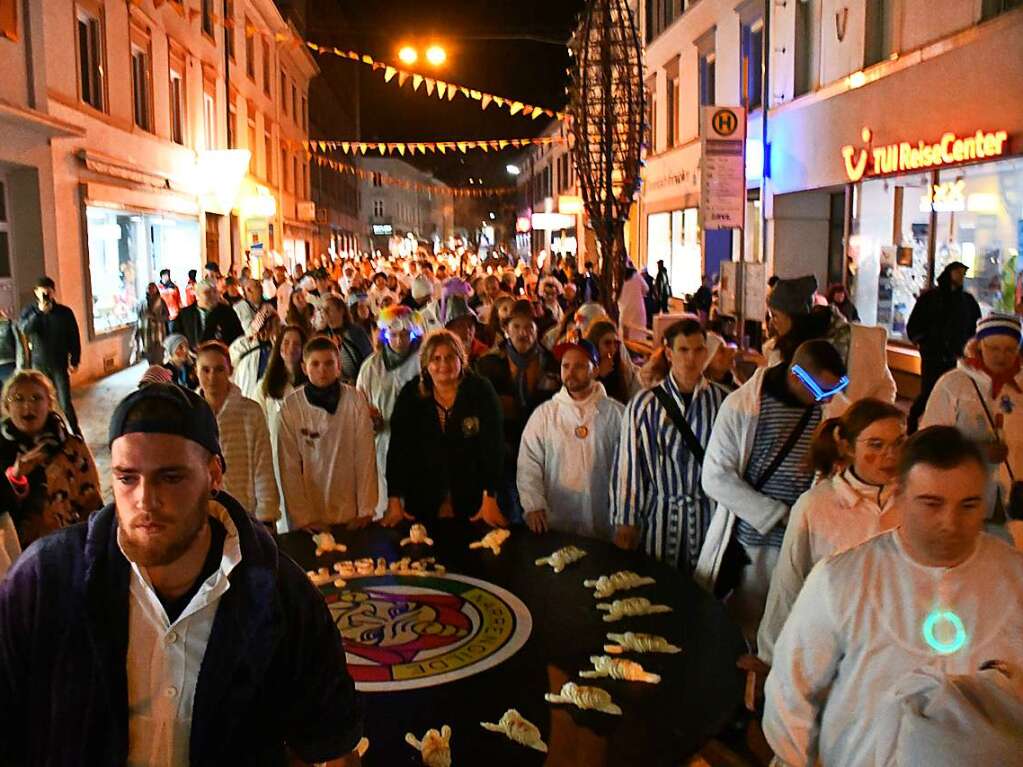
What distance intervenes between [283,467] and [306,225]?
42057 millimetres

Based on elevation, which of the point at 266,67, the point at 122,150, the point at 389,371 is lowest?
the point at 389,371

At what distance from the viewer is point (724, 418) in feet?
15.4

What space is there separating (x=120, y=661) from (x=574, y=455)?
374 centimetres

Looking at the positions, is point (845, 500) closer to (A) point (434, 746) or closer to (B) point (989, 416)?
(A) point (434, 746)

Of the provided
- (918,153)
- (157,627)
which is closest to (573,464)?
(157,627)

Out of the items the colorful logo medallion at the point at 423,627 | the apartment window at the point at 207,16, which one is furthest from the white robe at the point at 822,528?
the apartment window at the point at 207,16

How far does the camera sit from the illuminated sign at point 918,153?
12.4 metres

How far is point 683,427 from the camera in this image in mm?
5180

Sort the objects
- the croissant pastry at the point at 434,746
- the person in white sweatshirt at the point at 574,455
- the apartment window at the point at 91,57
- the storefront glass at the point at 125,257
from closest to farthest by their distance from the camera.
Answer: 1. the croissant pastry at the point at 434,746
2. the person in white sweatshirt at the point at 574,455
3. the apartment window at the point at 91,57
4. the storefront glass at the point at 125,257

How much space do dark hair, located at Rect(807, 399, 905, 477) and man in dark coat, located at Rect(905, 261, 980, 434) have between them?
8.20m

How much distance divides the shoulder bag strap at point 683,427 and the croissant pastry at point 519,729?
7.43ft

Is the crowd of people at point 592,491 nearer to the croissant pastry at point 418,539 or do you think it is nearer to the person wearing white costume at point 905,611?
the person wearing white costume at point 905,611

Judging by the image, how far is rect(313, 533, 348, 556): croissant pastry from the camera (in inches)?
200

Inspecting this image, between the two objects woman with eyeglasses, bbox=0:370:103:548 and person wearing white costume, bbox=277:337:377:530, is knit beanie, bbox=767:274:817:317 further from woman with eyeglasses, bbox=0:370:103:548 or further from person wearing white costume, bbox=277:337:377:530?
woman with eyeglasses, bbox=0:370:103:548
